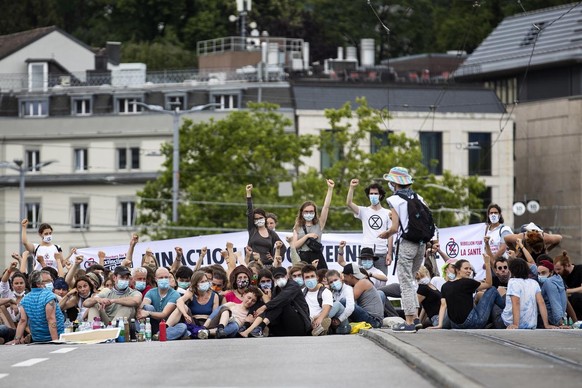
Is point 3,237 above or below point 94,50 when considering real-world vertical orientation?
below

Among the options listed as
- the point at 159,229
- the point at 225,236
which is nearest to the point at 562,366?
the point at 225,236

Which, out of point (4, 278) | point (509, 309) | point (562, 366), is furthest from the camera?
point (4, 278)

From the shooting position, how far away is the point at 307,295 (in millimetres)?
27344

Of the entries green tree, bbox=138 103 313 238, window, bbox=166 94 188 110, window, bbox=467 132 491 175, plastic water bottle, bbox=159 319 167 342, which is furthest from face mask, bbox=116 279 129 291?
window, bbox=166 94 188 110

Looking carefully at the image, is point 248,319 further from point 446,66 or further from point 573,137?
point 446,66

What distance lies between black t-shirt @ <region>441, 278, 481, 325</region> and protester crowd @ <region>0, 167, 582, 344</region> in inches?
0.5

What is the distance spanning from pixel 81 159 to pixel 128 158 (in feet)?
7.69

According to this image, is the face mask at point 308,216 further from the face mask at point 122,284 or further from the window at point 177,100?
the window at point 177,100

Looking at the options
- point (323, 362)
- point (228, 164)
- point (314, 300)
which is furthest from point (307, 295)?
point (228, 164)

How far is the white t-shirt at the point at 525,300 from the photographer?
26.1m

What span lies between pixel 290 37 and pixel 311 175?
32.5 metres

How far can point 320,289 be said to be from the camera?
27250 mm

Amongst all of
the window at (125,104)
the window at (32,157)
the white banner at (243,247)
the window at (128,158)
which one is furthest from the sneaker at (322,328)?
the window at (32,157)

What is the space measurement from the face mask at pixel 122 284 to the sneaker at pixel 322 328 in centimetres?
248
